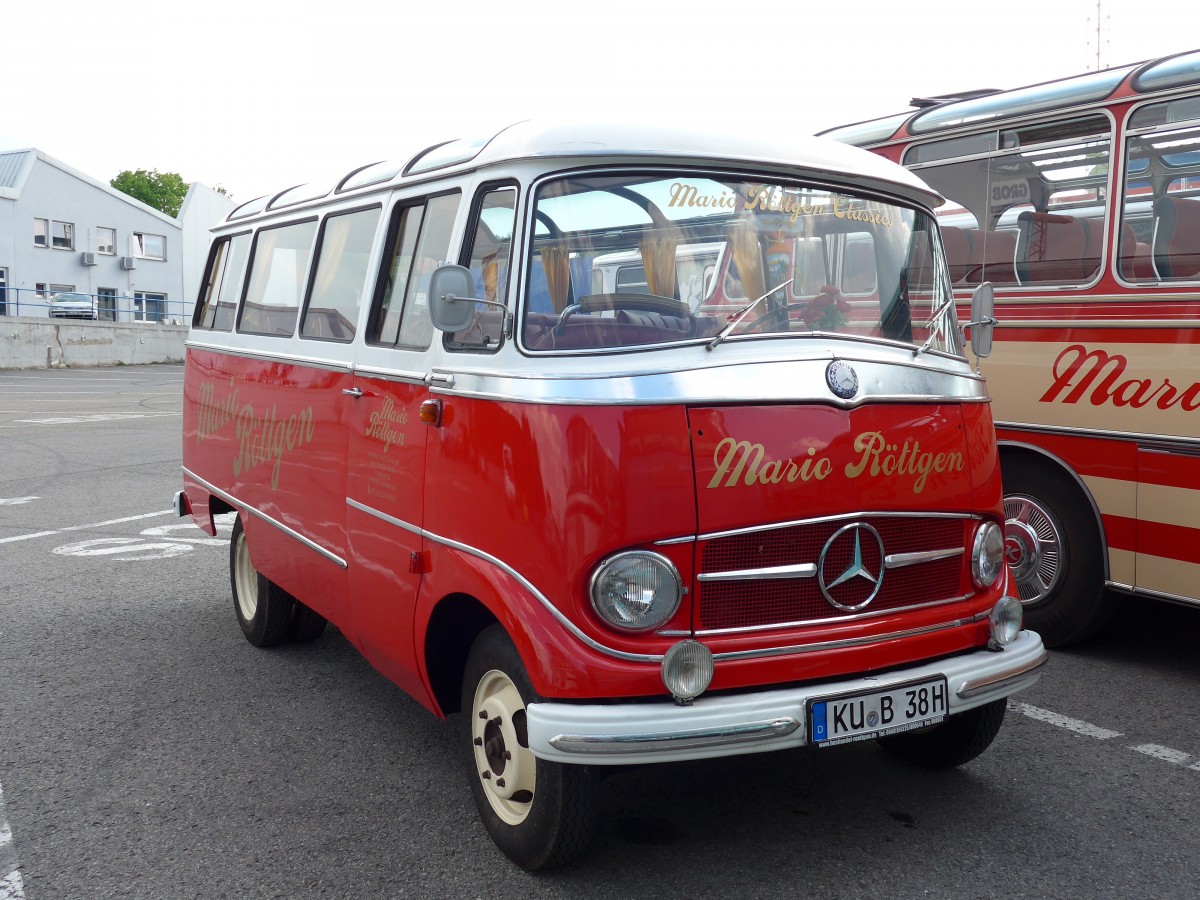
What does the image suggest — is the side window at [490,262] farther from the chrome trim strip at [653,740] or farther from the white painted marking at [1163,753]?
the white painted marking at [1163,753]

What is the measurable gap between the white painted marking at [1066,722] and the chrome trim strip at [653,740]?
7.51 feet

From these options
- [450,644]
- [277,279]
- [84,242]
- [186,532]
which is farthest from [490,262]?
[84,242]

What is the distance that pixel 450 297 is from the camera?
3723mm

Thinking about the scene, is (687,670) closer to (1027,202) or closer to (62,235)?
(1027,202)

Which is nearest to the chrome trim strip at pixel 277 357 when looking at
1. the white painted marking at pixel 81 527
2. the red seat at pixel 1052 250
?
the white painted marking at pixel 81 527

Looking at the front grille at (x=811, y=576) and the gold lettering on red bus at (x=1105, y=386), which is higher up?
the gold lettering on red bus at (x=1105, y=386)

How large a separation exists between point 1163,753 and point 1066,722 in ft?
1.41

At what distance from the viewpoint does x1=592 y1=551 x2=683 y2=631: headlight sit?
133 inches

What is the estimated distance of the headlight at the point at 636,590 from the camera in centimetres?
338

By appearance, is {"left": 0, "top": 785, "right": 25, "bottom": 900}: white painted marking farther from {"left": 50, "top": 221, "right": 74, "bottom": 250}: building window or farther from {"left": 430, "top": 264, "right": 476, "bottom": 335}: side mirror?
{"left": 50, "top": 221, "right": 74, "bottom": 250}: building window

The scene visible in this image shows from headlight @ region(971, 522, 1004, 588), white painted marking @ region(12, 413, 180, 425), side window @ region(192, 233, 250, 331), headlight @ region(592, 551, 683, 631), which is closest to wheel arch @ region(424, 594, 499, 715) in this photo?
headlight @ region(592, 551, 683, 631)

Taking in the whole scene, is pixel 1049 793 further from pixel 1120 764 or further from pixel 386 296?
pixel 386 296

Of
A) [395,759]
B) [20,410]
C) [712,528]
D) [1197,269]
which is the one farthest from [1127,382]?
[20,410]

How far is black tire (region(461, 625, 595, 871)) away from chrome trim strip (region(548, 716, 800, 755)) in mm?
258
